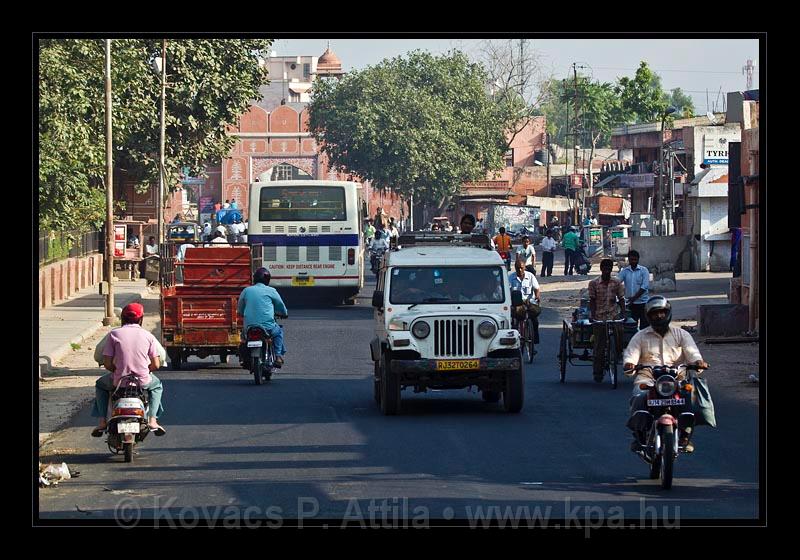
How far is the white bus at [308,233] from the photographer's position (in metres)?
35.1

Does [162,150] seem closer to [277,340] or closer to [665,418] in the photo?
[277,340]

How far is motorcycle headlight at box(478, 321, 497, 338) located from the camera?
52.4 ft

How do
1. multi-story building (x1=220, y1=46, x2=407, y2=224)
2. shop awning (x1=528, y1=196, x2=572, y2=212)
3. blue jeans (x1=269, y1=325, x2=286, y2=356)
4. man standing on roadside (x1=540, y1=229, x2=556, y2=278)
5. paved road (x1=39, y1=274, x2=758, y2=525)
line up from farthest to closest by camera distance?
multi-story building (x1=220, y1=46, x2=407, y2=224)
shop awning (x1=528, y1=196, x2=572, y2=212)
man standing on roadside (x1=540, y1=229, x2=556, y2=278)
blue jeans (x1=269, y1=325, x2=286, y2=356)
paved road (x1=39, y1=274, x2=758, y2=525)

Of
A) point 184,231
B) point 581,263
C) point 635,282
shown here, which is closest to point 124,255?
point 184,231

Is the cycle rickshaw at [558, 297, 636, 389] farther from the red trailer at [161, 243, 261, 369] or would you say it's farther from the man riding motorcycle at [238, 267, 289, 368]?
the red trailer at [161, 243, 261, 369]

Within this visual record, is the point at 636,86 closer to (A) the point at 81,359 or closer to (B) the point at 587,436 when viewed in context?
(A) the point at 81,359

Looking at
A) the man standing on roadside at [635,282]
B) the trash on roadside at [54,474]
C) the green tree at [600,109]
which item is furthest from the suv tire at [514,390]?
the green tree at [600,109]

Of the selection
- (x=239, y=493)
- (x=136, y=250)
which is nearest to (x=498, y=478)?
(x=239, y=493)

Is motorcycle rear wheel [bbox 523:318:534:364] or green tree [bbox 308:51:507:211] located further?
green tree [bbox 308:51:507:211]

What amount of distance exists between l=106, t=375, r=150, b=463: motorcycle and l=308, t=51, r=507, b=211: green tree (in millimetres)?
74079

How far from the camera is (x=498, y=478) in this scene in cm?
1173

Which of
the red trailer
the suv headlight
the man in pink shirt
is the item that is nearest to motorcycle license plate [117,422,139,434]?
the man in pink shirt

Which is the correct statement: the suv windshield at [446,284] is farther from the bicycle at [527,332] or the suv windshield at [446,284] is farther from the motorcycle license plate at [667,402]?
the bicycle at [527,332]

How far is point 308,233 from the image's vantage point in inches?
1380
